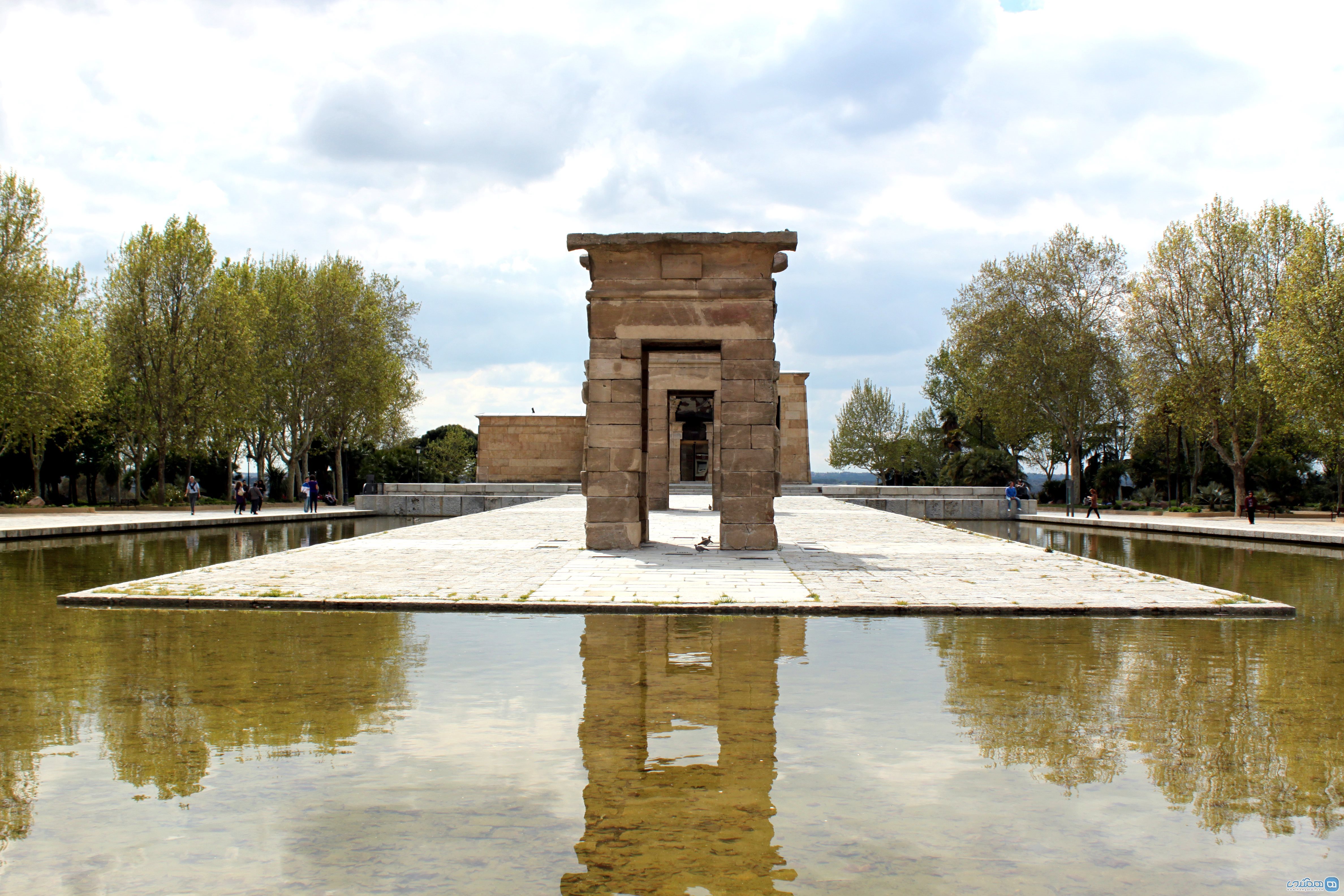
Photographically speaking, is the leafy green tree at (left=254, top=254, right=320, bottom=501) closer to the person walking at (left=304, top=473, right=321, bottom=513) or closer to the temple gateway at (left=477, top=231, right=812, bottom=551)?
the person walking at (left=304, top=473, right=321, bottom=513)

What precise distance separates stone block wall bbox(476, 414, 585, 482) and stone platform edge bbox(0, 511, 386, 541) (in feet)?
34.0

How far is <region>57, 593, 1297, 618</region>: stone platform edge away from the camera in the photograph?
8688mm

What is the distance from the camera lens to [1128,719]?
512 centimetres

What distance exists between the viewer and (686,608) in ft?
28.5

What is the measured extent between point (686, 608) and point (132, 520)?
922 inches

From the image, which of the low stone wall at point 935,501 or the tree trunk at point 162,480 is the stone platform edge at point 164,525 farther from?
the low stone wall at point 935,501

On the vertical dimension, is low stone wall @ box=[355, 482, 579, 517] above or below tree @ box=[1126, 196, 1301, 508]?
below

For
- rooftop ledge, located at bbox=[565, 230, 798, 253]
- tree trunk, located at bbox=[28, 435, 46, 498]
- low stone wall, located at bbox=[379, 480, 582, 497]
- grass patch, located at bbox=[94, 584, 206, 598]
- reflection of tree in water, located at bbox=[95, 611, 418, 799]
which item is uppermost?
rooftop ledge, located at bbox=[565, 230, 798, 253]

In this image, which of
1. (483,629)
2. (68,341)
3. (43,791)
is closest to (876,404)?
(68,341)

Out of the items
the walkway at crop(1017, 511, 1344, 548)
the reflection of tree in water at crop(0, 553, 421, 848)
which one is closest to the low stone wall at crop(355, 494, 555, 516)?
the walkway at crop(1017, 511, 1344, 548)

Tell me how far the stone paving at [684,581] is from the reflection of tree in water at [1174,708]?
109 centimetres

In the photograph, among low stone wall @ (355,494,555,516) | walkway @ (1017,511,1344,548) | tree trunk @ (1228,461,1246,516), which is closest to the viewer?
walkway @ (1017,511,1344,548)

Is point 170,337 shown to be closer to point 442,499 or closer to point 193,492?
point 193,492

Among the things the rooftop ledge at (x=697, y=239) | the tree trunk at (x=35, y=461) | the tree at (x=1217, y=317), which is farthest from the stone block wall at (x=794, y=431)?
the tree trunk at (x=35, y=461)
